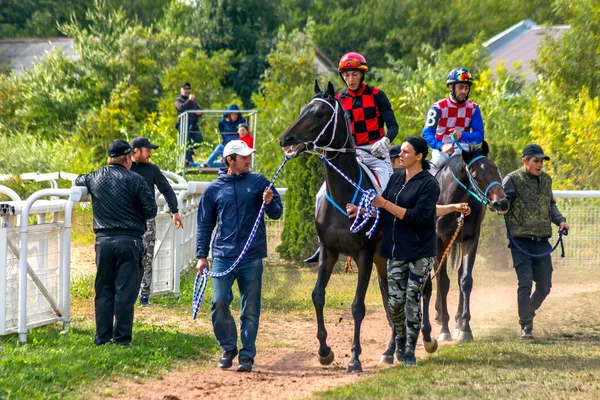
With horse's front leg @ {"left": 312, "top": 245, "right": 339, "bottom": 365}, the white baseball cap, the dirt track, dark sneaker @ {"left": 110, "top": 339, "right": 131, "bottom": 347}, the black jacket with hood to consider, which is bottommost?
the dirt track

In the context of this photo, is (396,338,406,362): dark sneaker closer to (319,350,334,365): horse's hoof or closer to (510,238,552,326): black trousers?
(319,350,334,365): horse's hoof

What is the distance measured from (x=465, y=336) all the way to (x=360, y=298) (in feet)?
6.53

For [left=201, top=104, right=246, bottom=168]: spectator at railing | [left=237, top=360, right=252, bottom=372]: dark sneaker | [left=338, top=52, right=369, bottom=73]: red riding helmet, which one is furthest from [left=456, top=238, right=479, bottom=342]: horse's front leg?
[left=201, top=104, right=246, bottom=168]: spectator at railing

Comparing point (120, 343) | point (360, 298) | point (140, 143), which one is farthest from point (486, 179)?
point (120, 343)

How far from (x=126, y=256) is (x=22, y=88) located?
27.9 metres

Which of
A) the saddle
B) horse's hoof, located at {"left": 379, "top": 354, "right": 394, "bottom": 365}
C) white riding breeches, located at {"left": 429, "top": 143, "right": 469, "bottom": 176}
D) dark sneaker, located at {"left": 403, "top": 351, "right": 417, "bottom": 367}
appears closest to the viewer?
dark sneaker, located at {"left": 403, "top": 351, "right": 417, "bottom": 367}

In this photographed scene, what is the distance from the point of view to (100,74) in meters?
35.6

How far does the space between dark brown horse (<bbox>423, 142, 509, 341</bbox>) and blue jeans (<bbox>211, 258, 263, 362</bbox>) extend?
2594mm

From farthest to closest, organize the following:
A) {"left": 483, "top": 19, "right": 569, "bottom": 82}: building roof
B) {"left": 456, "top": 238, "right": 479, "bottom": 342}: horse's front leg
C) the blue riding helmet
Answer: {"left": 483, "top": 19, "right": 569, "bottom": 82}: building roof, the blue riding helmet, {"left": 456, "top": 238, "right": 479, "bottom": 342}: horse's front leg

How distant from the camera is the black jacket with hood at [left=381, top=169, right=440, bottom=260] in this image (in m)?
7.69

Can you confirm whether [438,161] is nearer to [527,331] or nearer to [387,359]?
[527,331]

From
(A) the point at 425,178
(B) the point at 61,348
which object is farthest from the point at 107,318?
(A) the point at 425,178

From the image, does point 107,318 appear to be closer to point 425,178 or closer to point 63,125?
point 425,178

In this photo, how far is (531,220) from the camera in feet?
33.5
